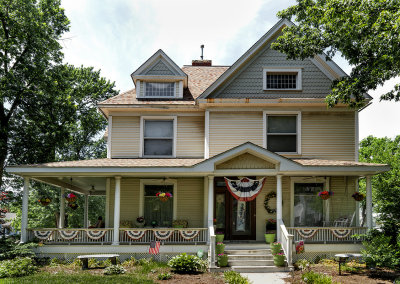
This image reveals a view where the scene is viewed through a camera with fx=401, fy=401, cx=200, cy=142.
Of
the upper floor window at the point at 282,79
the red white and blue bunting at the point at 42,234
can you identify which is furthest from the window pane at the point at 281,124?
the red white and blue bunting at the point at 42,234

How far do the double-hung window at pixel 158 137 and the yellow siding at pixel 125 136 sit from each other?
330 mm

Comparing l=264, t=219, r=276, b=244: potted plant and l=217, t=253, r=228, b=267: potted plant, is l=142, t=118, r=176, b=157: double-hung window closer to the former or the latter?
l=264, t=219, r=276, b=244: potted plant

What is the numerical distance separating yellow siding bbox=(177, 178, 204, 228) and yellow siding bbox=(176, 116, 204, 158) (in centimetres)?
114

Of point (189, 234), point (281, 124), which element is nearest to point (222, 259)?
point (189, 234)

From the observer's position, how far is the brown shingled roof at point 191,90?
55.8 ft

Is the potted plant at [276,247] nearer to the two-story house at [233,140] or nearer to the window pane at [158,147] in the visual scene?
the two-story house at [233,140]

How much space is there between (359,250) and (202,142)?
725cm

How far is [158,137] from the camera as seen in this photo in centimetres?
1698

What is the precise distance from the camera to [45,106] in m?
20.7

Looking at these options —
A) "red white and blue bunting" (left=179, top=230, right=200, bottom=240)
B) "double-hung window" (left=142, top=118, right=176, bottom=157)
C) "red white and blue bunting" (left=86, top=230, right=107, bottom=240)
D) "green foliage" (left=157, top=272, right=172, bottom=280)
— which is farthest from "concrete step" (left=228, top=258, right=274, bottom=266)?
"double-hung window" (left=142, top=118, right=176, bottom=157)

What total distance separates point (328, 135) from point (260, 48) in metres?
4.63

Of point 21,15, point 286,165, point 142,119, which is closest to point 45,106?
point 21,15

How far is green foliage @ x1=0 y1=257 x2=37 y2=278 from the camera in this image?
1173 cm

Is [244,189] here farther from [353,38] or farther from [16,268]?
[16,268]
